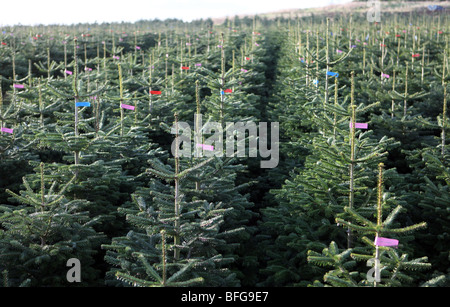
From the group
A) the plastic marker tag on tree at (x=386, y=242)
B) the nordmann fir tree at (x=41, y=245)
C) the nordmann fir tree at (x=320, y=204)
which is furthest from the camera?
the nordmann fir tree at (x=320, y=204)

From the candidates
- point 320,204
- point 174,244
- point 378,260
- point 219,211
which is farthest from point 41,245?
point 378,260

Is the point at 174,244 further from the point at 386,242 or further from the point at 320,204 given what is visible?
the point at 386,242

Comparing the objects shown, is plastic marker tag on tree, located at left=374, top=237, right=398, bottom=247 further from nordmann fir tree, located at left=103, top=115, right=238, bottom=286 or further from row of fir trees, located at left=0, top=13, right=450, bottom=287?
nordmann fir tree, located at left=103, top=115, right=238, bottom=286

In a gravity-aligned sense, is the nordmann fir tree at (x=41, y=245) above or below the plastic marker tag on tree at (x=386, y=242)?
below

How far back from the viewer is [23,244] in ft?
13.9

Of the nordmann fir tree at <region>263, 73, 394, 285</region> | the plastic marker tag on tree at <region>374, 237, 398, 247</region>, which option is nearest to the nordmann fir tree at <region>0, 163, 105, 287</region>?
the nordmann fir tree at <region>263, 73, 394, 285</region>

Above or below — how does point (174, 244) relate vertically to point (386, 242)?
below

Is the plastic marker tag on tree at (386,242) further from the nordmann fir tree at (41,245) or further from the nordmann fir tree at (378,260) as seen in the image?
the nordmann fir tree at (41,245)

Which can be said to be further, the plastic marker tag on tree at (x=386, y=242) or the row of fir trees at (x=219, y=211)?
the row of fir trees at (x=219, y=211)

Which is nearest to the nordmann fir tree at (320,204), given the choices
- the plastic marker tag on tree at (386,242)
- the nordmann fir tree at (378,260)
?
the nordmann fir tree at (378,260)

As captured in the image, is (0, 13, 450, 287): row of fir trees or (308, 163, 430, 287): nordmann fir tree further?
(0, 13, 450, 287): row of fir trees
